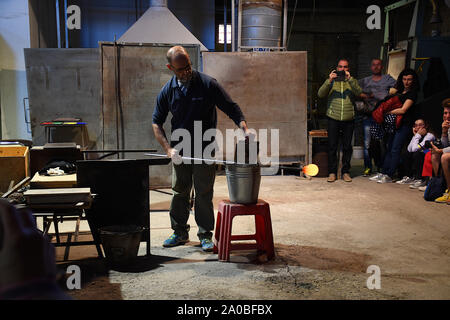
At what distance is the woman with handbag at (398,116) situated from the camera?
7.68 metres

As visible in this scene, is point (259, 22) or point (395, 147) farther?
point (259, 22)

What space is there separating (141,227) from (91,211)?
46 centimetres

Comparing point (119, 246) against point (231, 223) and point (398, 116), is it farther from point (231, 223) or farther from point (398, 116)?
point (398, 116)

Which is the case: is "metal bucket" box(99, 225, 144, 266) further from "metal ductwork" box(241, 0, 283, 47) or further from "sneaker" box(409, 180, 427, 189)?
"metal ductwork" box(241, 0, 283, 47)

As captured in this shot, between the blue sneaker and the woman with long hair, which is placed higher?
the woman with long hair

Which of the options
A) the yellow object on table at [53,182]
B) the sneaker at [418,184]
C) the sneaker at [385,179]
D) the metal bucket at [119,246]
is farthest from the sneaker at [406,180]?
the yellow object on table at [53,182]

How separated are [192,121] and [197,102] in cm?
19

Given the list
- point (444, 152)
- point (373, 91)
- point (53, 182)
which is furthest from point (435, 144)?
point (53, 182)

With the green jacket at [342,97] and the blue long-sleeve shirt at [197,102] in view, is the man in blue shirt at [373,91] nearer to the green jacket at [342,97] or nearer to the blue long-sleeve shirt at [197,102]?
the green jacket at [342,97]

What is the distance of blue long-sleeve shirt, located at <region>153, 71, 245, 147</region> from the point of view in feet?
14.0

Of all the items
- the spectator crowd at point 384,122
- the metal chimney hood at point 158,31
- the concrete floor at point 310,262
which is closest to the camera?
the concrete floor at point 310,262

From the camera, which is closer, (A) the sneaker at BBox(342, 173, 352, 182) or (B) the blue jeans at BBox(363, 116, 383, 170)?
(A) the sneaker at BBox(342, 173, 352, 182)

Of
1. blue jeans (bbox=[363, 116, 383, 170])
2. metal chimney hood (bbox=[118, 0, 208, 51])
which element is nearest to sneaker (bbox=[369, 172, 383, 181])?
blue jeans (bbox=[363, 116, 383, 170])

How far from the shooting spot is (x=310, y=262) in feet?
13.1
